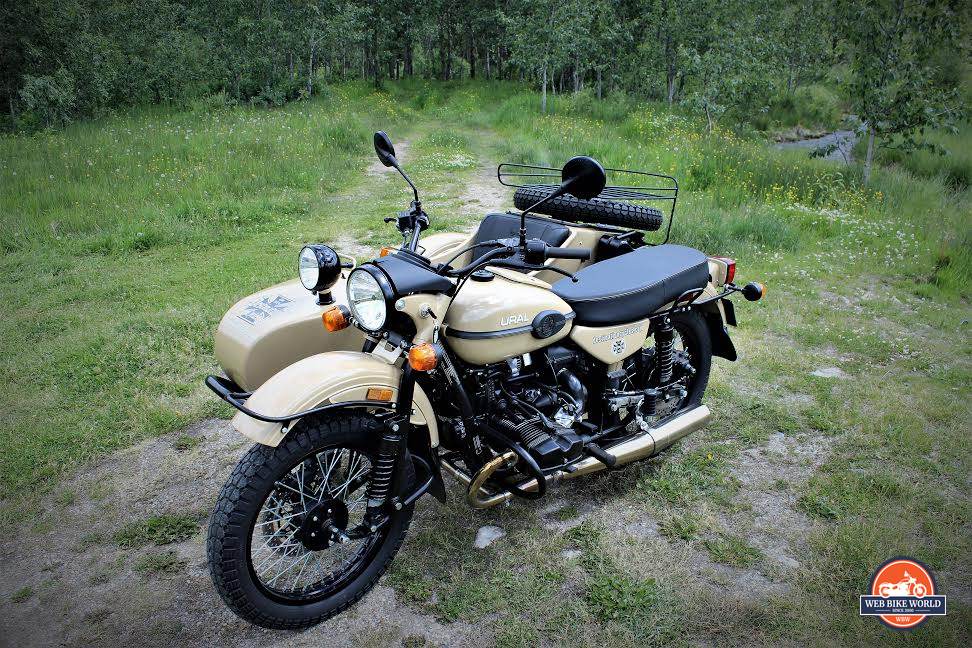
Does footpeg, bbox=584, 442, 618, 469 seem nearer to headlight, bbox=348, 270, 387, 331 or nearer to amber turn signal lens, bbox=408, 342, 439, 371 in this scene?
amber turn signal lens, bbox=408, 342, 439, 371

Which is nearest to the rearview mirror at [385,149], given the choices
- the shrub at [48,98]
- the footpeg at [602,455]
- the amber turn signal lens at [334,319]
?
the amber turn signal lens at [334,319]

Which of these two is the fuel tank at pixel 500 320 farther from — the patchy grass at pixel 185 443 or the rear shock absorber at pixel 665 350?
the patchy grass at pixel 185 443

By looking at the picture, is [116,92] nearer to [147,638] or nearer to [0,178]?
[0,178]

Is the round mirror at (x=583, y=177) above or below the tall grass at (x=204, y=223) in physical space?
above

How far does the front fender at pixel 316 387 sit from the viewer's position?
7.17ft

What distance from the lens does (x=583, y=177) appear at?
7.47 ft

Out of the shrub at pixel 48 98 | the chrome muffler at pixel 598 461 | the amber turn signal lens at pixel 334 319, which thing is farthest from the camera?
the shrub at pixel 48 98

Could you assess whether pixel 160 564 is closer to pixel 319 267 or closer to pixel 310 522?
pixel 310 522

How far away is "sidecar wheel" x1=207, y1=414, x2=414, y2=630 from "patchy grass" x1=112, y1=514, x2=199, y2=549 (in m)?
0.47

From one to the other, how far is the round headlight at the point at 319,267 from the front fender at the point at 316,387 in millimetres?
347

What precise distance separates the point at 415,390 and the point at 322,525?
2.05 feet

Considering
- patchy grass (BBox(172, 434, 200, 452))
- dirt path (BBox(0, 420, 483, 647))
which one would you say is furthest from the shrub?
dirt path (BBox(0, 420, 483, 647))

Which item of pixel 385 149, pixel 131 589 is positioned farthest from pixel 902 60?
pixel 131 589

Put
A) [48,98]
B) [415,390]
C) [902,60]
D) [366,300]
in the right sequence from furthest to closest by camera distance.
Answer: [48,98] → [902,60] → [415,390] → [366,300]
